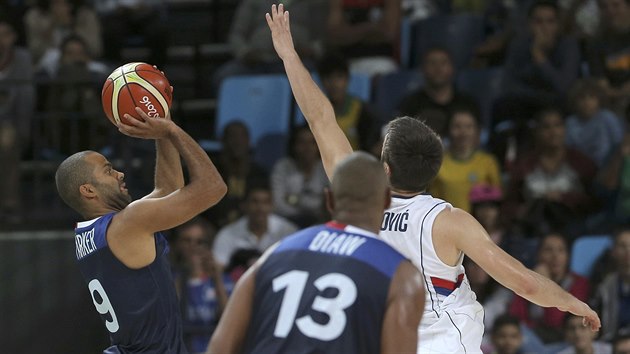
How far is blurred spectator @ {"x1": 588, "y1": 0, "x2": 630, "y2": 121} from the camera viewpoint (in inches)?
437

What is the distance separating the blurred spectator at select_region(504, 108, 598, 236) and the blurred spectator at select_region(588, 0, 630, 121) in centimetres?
98

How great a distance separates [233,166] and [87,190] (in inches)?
207

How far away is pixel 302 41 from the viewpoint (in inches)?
462

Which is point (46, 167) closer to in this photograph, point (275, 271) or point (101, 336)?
point (101, 336)

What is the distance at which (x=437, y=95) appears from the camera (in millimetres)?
10719

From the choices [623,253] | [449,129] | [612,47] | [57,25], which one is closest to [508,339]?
[623,253]

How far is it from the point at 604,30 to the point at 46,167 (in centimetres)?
548

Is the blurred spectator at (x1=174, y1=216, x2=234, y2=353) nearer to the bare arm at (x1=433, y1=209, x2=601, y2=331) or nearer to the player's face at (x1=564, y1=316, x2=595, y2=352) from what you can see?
the player's face at (x1=564, y1=316, x2=595, y2=352)

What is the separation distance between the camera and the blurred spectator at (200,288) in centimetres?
955

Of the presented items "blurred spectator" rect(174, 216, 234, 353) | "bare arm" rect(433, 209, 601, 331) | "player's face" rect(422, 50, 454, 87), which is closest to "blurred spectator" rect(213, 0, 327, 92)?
"player's face" rect(422, 50, 454, 87)

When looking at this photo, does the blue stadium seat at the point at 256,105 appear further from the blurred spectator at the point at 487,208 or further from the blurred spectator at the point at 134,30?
the blurred spectator at the point at 487,208

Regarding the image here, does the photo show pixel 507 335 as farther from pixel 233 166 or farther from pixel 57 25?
pixel 57 25

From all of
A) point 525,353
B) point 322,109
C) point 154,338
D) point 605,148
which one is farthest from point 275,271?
point 605,148

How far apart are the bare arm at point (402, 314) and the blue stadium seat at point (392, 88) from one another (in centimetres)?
736
